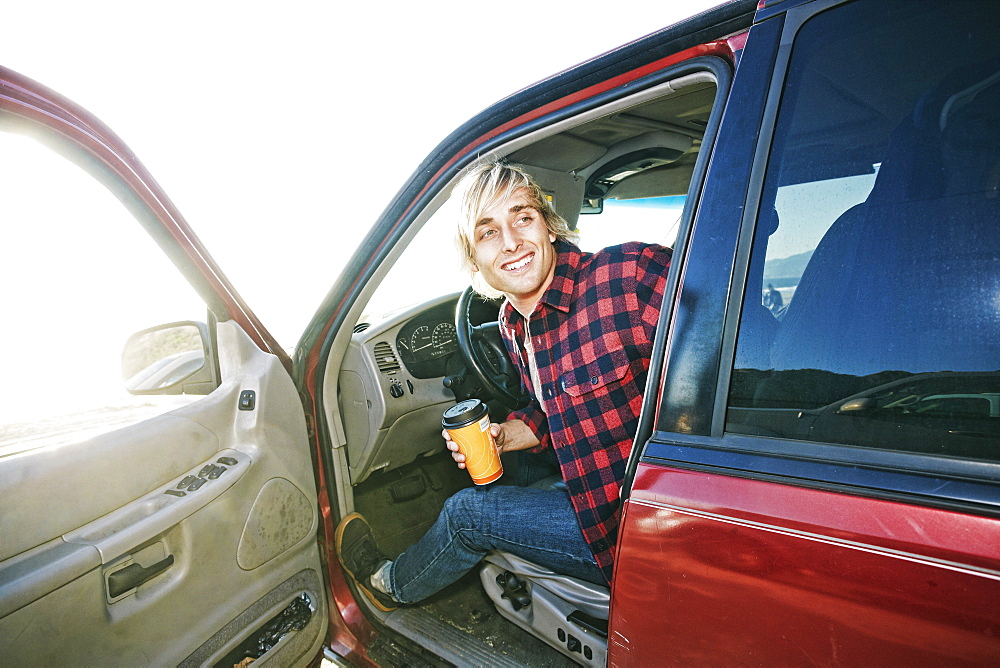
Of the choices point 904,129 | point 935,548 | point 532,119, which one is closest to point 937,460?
point 935,548

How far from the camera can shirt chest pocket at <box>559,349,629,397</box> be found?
57.4 inches

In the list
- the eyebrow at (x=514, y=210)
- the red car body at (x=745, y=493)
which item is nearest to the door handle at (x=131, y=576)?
the red car body at (x=745, y=493)

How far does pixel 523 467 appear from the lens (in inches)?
100

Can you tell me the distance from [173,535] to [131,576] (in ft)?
0.41

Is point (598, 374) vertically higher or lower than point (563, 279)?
lower

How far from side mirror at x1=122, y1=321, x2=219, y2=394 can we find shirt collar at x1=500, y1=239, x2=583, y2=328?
4.04ft

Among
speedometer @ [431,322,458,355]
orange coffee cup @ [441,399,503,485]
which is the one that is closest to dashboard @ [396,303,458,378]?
speedometer @ [431,322,458,355]

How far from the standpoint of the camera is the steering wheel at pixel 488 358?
2.55 m

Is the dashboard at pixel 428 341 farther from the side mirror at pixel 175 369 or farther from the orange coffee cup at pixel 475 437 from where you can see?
the orange coffee cup at pixel 475 437

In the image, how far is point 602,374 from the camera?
147 centimetres

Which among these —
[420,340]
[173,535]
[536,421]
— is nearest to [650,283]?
[536,421]

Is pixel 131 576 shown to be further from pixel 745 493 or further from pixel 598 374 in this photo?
pixel 745 493

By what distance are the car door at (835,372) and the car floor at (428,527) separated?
3.29 feet

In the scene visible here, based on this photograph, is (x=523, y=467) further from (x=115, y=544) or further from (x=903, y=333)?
(x=903, y=333)
